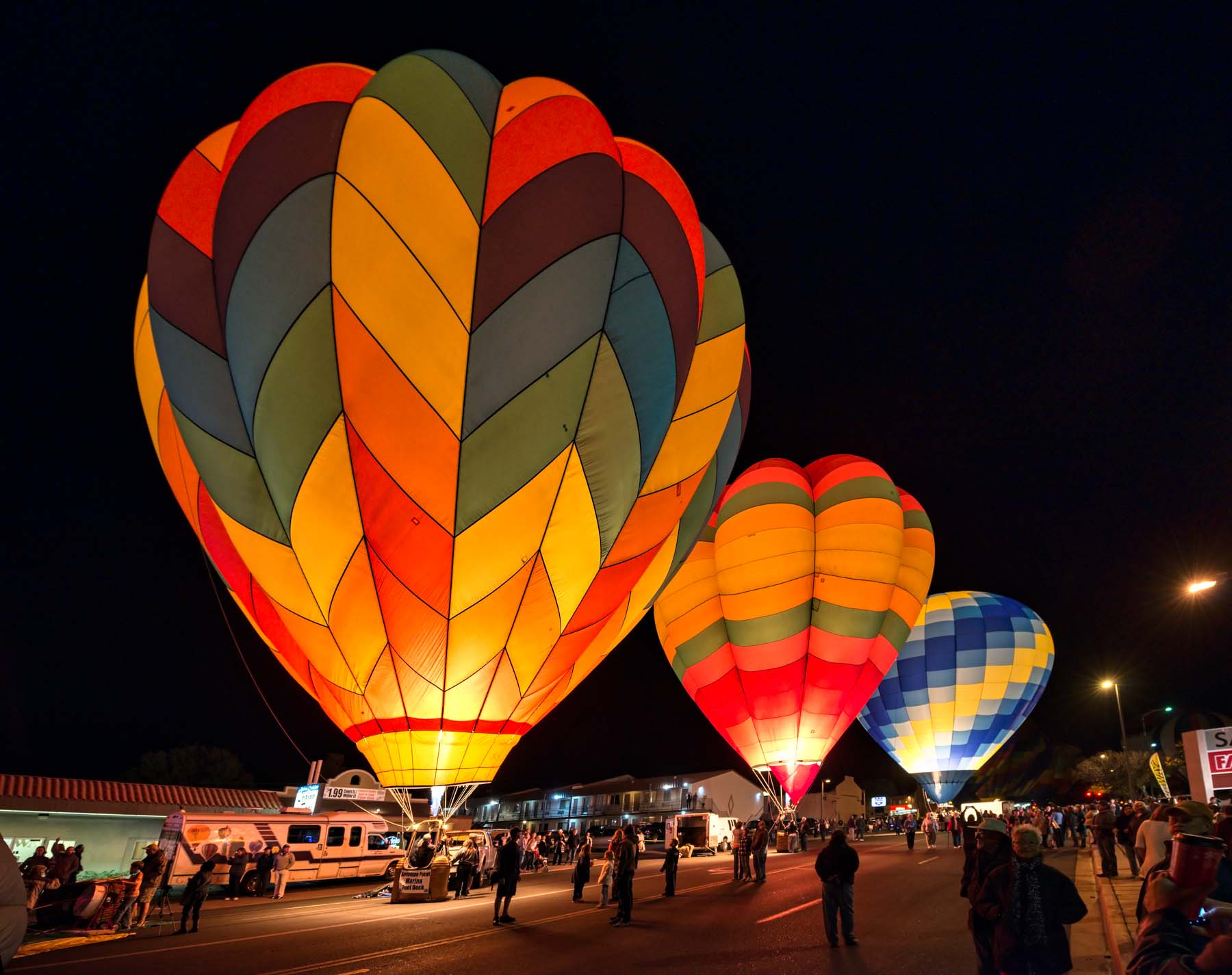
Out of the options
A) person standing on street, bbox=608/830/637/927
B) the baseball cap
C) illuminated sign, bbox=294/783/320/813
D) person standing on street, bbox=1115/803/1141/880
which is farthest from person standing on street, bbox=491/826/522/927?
illuminated sign, bbox=294/783/320/813

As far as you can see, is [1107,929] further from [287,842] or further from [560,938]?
[287,842]

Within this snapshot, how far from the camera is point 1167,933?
2078mm

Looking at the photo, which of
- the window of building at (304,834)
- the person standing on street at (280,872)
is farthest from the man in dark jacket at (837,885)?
the window of building at (304,834)

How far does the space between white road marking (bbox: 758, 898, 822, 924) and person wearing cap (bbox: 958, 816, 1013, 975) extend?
13.3 ft

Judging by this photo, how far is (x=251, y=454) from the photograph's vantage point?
9.99m

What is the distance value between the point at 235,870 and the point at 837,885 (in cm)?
1327

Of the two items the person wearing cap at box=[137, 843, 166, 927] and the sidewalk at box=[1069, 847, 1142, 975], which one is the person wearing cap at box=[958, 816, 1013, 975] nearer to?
the sidewalk at box=[1069, 847, 1142, 975]

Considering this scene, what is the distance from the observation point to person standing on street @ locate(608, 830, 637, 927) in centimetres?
948

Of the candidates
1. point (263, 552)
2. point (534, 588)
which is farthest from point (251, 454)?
point (534, 588)

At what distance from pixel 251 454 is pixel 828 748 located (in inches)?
671

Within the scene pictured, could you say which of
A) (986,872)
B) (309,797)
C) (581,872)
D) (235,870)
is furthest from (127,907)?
(309,797)

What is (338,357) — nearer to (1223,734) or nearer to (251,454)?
(251,454)

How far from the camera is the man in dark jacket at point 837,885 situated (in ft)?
25.3

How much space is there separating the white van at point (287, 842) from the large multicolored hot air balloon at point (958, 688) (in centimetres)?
1987
